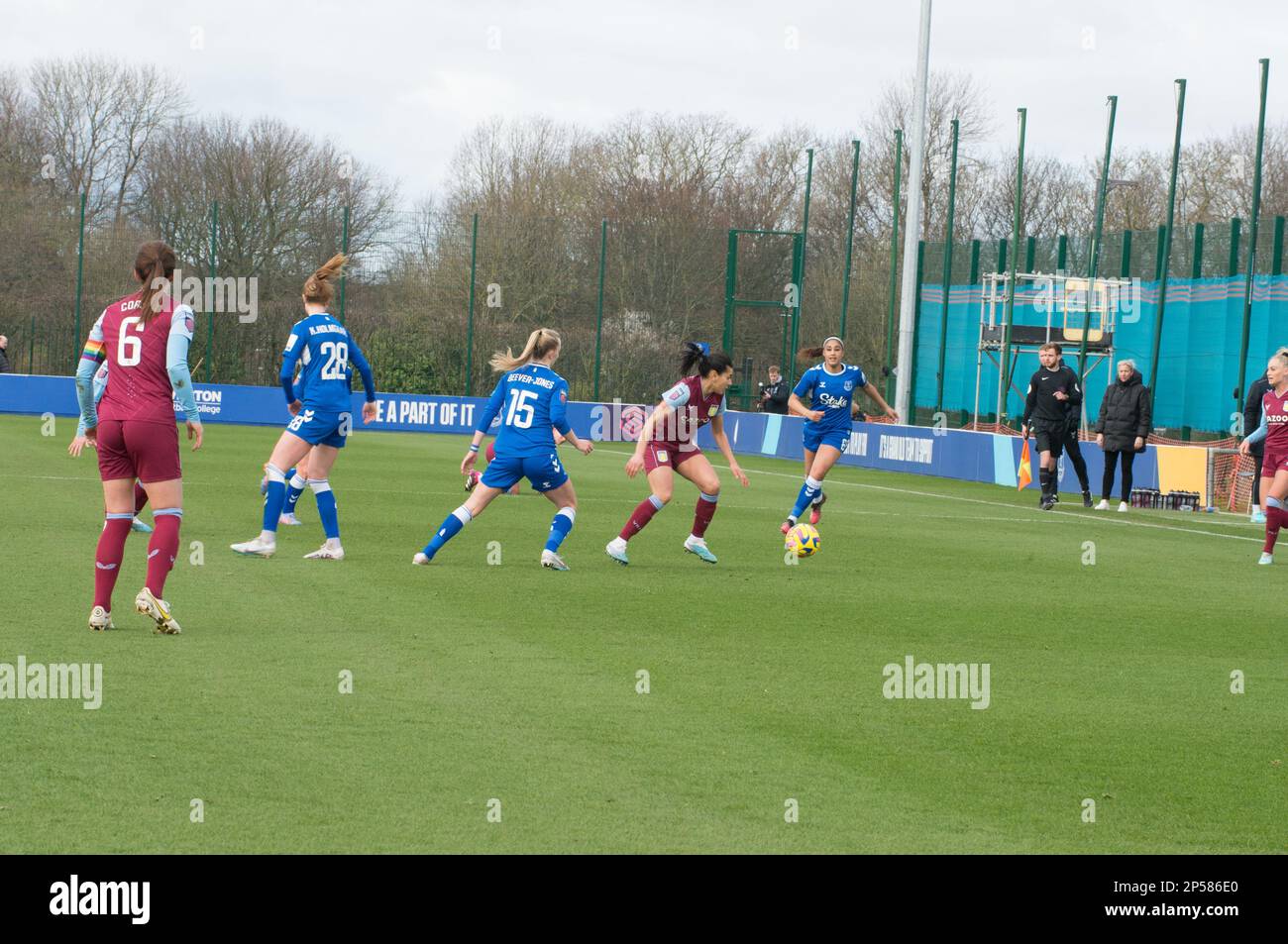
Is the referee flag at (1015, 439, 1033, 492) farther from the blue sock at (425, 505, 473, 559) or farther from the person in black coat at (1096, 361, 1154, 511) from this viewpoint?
the blue sock at (425, 505, 473, 559)

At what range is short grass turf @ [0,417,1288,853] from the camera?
18.4 ft

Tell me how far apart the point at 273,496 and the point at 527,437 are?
6.74 feet

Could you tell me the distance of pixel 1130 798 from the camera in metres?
6.21

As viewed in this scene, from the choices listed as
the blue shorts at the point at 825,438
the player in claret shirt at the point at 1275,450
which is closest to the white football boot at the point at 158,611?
the blue shorts at the point at 825,438

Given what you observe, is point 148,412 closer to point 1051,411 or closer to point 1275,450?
point 1275,450

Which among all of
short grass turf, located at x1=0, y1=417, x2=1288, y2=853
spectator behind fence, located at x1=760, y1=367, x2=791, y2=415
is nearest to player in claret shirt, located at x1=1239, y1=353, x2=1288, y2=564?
short grass turf, located at x1=0, y1=417, x2=1288, y2=853

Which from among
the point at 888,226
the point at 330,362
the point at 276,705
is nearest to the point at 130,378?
the point at 276,705

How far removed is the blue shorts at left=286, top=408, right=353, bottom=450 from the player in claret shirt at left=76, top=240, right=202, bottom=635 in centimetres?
387

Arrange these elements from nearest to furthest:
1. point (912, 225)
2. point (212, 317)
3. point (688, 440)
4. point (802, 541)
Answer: point (688, 440) < point (802, 541) < point (912, 225) < point (212, 317)

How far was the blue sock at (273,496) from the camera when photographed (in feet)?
42.1

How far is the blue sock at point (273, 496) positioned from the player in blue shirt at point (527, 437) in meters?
1.17

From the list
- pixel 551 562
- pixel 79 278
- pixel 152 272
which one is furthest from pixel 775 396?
pixel 152 272

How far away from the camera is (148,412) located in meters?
8.78
